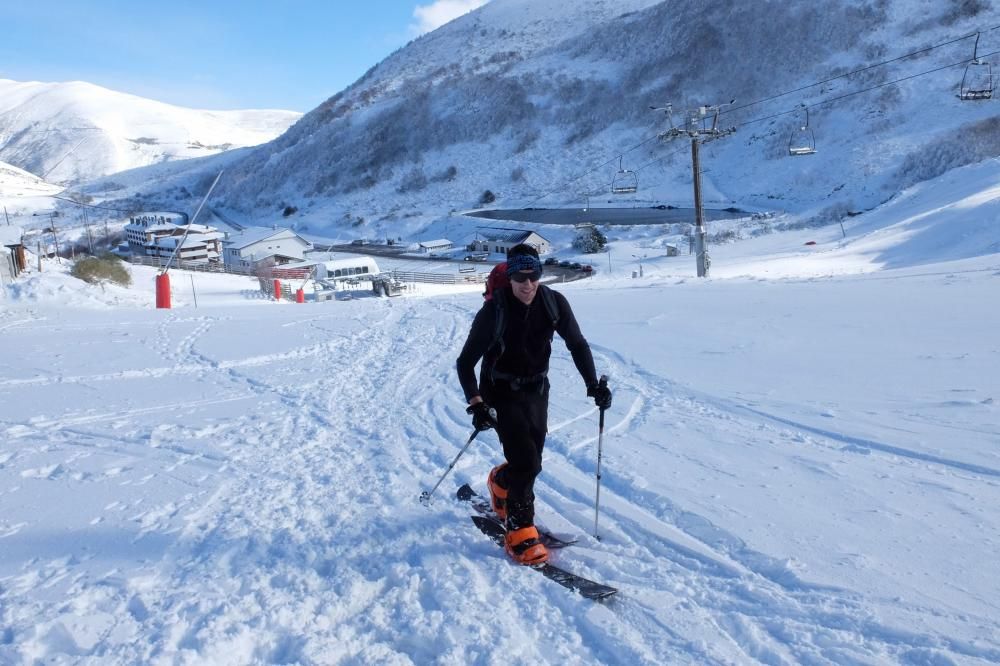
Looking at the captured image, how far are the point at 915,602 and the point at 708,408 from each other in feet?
11.9

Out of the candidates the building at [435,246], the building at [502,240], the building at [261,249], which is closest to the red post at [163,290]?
the building at [502,240]

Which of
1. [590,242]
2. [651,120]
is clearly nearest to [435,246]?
[590,242]

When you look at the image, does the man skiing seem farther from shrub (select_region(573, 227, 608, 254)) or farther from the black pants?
shrub (select_region(573, 227, 608, 254))

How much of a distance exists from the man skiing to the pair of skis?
0.14 metres

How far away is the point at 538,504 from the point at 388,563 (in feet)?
4.11

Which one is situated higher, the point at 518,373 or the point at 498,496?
the point at 518,373

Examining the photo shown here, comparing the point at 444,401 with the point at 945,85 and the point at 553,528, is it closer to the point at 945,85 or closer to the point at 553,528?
the point at 553,528

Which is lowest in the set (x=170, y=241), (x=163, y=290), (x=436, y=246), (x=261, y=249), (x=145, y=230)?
(x=163, y=290)

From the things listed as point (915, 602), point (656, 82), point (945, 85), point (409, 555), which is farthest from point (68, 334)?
point (656, 82)

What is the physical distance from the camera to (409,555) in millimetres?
4023

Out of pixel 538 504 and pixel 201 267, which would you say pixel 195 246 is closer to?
pixel 201 267

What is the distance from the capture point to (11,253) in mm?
26609

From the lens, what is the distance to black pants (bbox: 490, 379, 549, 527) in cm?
391

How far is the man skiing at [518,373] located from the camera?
3809 millimetres
